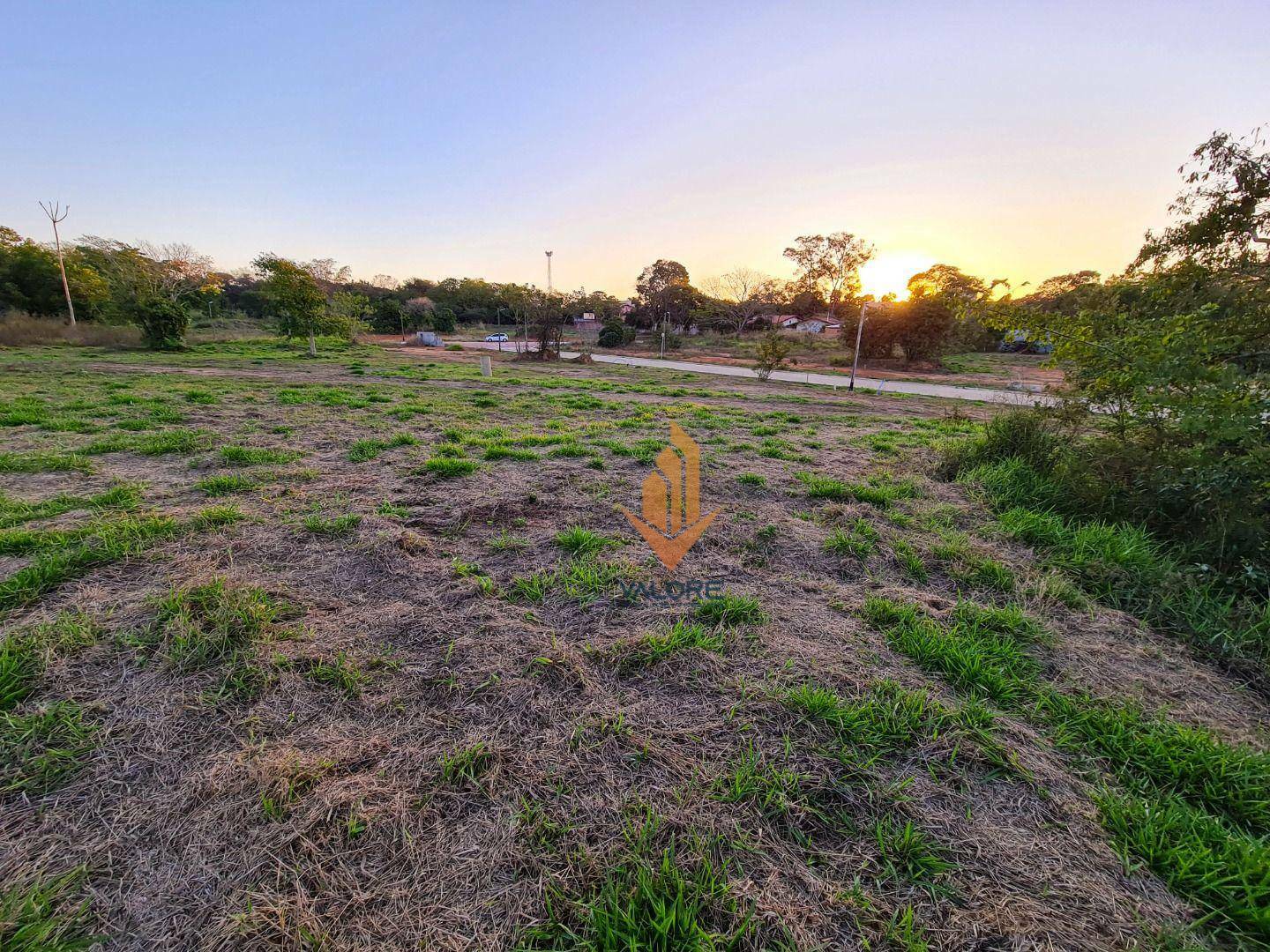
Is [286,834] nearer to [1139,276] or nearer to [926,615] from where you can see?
[926,615]

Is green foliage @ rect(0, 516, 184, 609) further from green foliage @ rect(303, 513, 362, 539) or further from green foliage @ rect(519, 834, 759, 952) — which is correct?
green foliage @ rect(519, 834, 759, 952)

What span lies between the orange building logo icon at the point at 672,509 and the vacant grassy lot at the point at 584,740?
0.17 meters

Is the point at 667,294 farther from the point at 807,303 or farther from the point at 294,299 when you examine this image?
the point at 294,299

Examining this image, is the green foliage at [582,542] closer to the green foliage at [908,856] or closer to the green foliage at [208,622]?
the green foliage at [208,622]

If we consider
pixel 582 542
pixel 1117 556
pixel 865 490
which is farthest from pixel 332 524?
pixel 1117 556

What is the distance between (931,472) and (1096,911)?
4.63m

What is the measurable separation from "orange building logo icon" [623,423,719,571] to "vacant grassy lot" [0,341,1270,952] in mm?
169

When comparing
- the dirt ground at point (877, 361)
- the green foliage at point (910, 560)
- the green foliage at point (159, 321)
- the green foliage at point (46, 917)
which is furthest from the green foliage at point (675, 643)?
the dirt ground at point (877, 361)

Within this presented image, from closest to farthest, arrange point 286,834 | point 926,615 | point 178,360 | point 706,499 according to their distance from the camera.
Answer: point 286,834, point 926,615, point 706,499, point 178,360

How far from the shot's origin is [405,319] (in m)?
39.9

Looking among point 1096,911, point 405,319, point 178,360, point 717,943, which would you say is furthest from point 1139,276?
point 405,319

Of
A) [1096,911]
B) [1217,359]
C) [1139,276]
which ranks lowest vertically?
[1096,911]

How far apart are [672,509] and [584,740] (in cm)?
241

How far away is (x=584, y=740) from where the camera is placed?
177 centimetres
